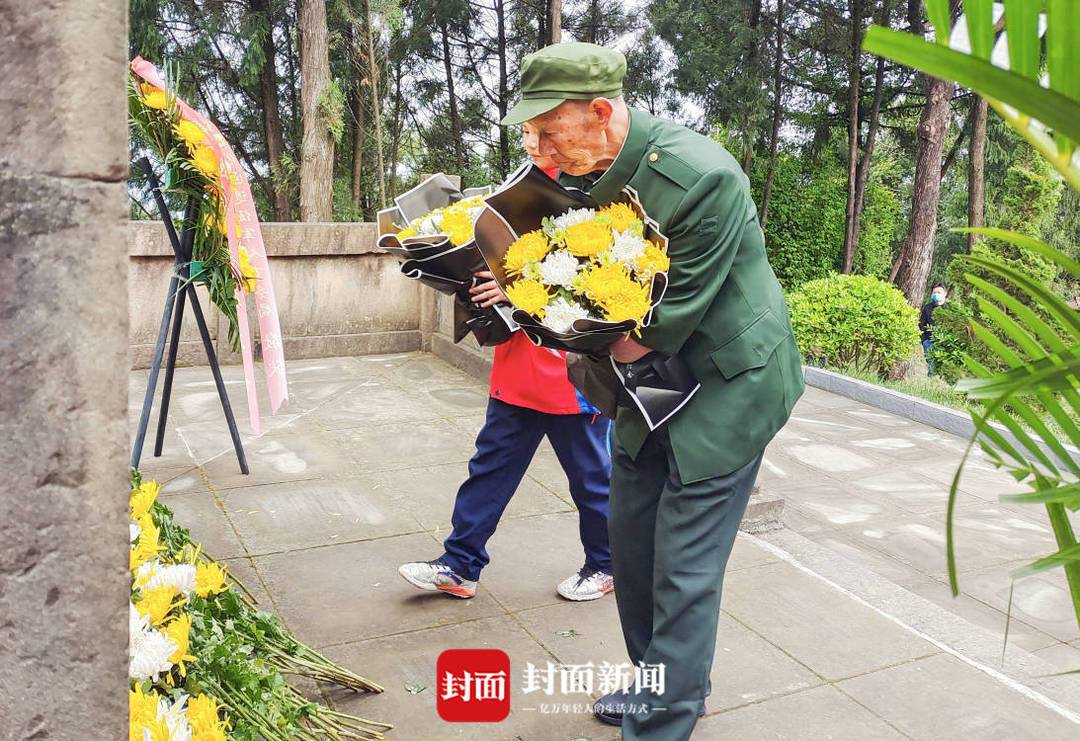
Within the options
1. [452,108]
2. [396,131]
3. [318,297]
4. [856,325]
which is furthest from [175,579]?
[452,108]

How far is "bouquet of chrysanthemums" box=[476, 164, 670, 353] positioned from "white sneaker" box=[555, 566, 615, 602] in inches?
64.0

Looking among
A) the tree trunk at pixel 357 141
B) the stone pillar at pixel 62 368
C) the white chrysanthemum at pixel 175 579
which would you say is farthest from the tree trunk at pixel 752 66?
the stone pillar at pixel 62 368

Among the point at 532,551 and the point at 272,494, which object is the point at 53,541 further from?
the point at 272,494

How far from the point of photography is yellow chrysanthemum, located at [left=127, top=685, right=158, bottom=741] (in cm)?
195

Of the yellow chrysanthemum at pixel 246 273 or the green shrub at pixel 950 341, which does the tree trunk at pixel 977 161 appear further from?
the yellow chrysanthemum at pixel 246 273

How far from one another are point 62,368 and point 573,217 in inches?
61.2

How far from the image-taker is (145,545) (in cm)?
252

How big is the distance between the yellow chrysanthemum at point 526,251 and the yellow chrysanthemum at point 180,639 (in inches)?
46.7

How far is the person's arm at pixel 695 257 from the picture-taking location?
250 cm

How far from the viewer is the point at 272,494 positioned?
507cm

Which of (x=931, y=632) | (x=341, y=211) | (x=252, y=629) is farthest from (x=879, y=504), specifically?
(x=341, y=211)

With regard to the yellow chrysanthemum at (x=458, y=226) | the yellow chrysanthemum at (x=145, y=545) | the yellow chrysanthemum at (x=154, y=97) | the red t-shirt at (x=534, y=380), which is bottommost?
the yellow chrysanthemum at (x=145, y=545)

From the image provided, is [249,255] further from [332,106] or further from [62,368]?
[332,106]

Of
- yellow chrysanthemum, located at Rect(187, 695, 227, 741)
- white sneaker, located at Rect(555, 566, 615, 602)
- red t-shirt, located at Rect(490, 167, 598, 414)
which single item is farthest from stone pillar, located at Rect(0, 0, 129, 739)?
white sneaker, located at Rect(555, 566, 615, 602)
